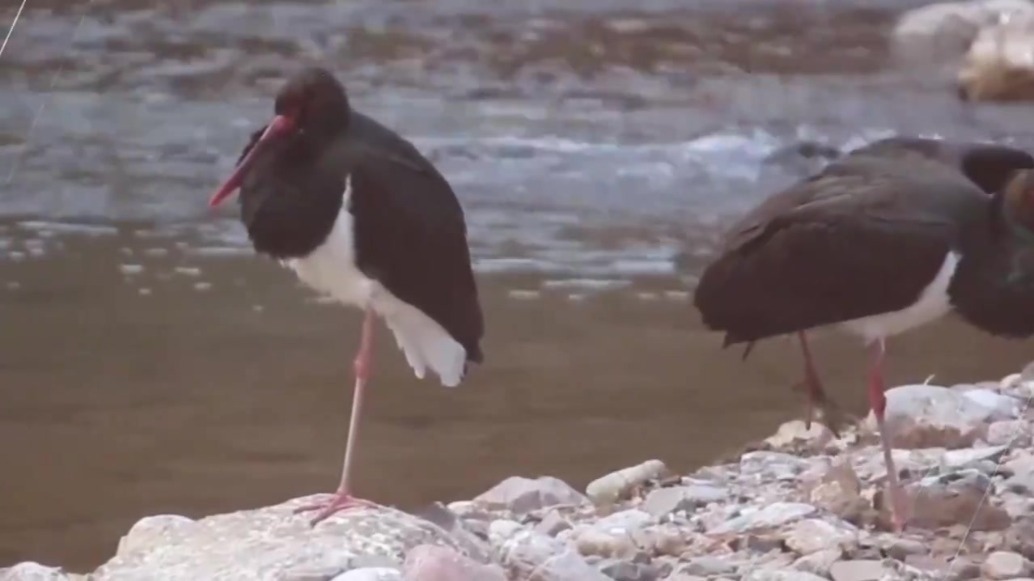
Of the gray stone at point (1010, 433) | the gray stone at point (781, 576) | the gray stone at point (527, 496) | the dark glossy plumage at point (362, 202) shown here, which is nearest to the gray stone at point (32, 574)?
the dark glossy plumage at point (362, 202)

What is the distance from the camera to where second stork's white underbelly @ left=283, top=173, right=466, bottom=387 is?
284 centimetres

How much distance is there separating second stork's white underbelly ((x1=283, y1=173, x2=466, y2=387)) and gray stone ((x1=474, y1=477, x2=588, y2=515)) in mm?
631

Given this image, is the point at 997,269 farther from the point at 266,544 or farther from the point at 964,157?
the point at 266,544

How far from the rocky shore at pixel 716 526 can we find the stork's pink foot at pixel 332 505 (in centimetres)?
2

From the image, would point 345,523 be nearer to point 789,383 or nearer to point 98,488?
point 98,488

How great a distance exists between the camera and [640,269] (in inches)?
234

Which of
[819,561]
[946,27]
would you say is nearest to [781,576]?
[819,561]

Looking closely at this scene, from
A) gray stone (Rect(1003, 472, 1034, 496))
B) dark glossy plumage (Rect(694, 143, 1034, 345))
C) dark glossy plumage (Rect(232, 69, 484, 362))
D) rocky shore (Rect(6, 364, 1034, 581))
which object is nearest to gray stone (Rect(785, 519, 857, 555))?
rocky shore (Rect(6, 364, 1034, 581))

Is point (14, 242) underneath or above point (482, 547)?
underneath

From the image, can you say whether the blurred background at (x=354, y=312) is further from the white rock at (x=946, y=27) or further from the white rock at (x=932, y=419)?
the white rock at (x=946, y=27)

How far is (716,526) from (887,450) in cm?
35

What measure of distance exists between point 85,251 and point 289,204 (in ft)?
11.0

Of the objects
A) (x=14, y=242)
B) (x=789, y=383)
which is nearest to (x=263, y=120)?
(x=14, y=242)

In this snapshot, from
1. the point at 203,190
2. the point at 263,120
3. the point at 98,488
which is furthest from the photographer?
the point at 263,120
